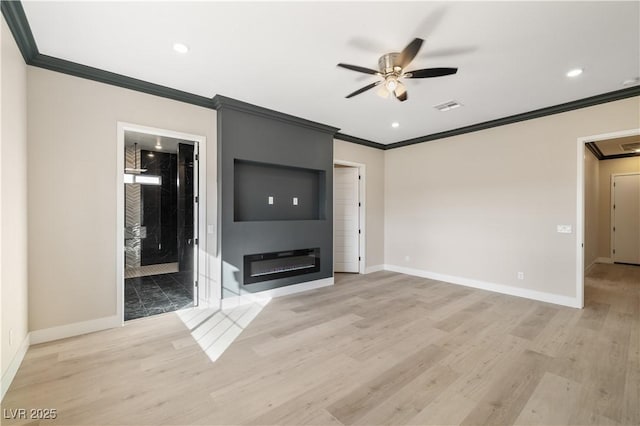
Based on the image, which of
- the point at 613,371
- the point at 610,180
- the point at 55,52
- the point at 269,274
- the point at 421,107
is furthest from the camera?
the point at 610,180

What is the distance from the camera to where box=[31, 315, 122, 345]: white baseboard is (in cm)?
283

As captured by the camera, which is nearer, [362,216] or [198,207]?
[198,207]

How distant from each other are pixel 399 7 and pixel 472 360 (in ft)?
10.3

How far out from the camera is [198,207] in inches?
155

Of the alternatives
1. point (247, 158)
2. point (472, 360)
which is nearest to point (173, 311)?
point (247, 158)

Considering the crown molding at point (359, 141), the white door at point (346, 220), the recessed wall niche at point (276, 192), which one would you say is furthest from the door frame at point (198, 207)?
the white door at point (346, 220)

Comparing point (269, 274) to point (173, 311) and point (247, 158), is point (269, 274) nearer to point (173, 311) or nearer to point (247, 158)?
point (173, 311)

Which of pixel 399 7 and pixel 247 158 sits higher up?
pixel 399 7

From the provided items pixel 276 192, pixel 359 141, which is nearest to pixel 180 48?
pixel 276 192

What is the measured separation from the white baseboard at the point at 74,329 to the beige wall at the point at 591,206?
343 inches

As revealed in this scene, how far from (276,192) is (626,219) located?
901 centimetres

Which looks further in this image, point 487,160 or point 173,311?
point 487,160

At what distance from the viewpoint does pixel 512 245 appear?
4.64 meters

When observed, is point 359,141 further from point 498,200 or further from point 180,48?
point 180,48
